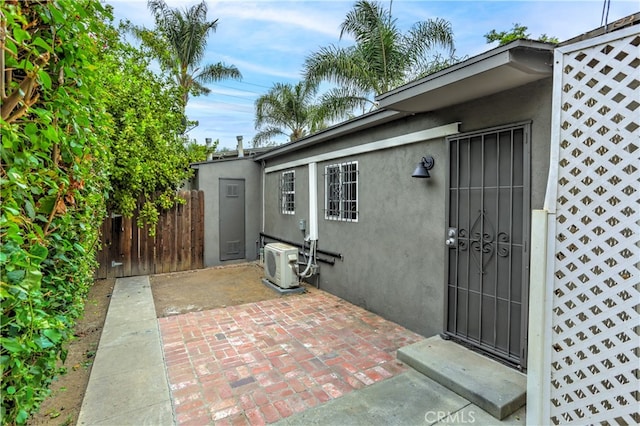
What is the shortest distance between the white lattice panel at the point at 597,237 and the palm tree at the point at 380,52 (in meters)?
9.65

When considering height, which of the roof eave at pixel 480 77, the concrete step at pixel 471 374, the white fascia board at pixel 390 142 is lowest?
the concrete step at pixel 471 374

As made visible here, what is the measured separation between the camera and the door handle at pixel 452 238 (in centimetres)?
378

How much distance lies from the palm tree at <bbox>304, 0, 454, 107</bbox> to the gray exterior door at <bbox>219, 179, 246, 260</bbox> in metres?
5.50

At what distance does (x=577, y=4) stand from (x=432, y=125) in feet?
9.76

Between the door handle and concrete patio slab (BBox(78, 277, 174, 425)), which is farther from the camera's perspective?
the door handle

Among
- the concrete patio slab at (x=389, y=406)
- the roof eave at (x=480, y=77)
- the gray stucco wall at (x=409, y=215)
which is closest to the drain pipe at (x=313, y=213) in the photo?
the gray stucco wall at (x=409, y=215)

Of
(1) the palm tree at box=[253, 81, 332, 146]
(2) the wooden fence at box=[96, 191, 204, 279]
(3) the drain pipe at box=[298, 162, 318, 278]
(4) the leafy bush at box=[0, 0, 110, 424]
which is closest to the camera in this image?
(4) the leafy bush at box=[0, 0, 110, 424]

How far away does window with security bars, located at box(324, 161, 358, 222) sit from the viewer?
18.4 feet

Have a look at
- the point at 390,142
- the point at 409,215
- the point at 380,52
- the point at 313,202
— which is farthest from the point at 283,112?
the point at 409,215

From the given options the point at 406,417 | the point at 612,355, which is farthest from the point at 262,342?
the point at 612,355

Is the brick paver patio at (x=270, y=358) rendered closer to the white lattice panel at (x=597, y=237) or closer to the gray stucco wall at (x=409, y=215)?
the gray stucco wall at (x=409, y=215)

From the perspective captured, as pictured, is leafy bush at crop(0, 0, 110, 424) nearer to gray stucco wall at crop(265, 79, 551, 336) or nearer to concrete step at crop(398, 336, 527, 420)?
concrete step at crop(398, 336, 527, 420)

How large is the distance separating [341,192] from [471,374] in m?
3.55

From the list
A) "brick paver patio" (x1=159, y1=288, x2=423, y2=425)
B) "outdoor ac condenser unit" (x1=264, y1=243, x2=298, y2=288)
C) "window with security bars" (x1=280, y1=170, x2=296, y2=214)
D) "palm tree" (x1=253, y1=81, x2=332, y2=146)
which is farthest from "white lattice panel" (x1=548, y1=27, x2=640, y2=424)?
"palm tree" (x1=253, y1=81, x2=332, y2=146)
